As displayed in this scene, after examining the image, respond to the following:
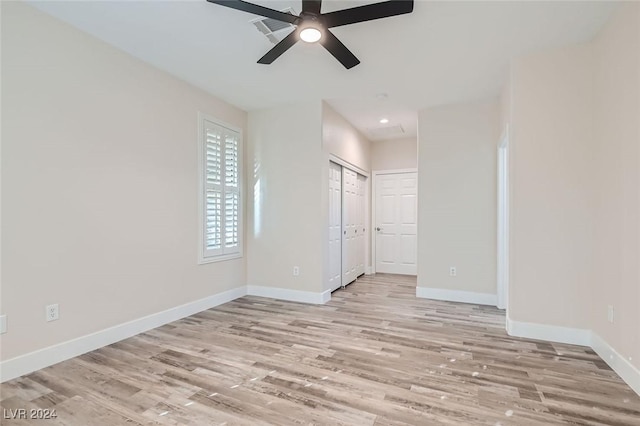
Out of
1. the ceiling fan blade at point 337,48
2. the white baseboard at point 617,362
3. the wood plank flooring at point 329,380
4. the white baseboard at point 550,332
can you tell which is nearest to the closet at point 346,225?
the wood plank flooring at point 329,380

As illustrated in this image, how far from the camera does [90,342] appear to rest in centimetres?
267

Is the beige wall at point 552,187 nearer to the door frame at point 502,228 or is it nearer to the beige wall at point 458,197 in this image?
the door frame at point 502,228

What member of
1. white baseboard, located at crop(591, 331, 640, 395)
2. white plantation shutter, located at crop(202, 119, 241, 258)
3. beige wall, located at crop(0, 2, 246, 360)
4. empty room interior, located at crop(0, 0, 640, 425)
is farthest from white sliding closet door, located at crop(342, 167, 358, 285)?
white baseboard, located at crop(591, 331, 640, 395)

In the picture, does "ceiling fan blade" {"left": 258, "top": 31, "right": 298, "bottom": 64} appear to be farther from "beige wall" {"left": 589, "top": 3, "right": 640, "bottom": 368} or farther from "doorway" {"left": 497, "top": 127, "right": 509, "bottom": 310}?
"doorway" {"left": 497, "top": 127, "right": 509, "bottom": 310}

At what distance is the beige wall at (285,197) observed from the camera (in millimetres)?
4160

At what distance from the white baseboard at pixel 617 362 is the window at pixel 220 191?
4.01m

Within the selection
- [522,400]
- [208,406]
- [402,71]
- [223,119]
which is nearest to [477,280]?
[522,400]

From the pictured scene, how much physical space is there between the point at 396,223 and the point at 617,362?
4089mm

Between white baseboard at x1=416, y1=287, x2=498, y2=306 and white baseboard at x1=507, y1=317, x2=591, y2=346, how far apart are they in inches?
42.5

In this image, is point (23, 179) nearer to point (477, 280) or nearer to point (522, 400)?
point (522, 400)

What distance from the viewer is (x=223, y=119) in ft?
13.7

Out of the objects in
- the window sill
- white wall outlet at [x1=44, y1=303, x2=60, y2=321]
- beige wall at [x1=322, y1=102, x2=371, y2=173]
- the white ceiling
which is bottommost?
white wall outlet at [x1=44, y1=303, x2=60, y2=321]

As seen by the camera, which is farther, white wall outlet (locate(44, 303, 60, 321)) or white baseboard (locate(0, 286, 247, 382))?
white wall outlet (locate(44, 303, 60, 321))

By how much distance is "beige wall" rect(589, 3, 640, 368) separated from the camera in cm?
210
